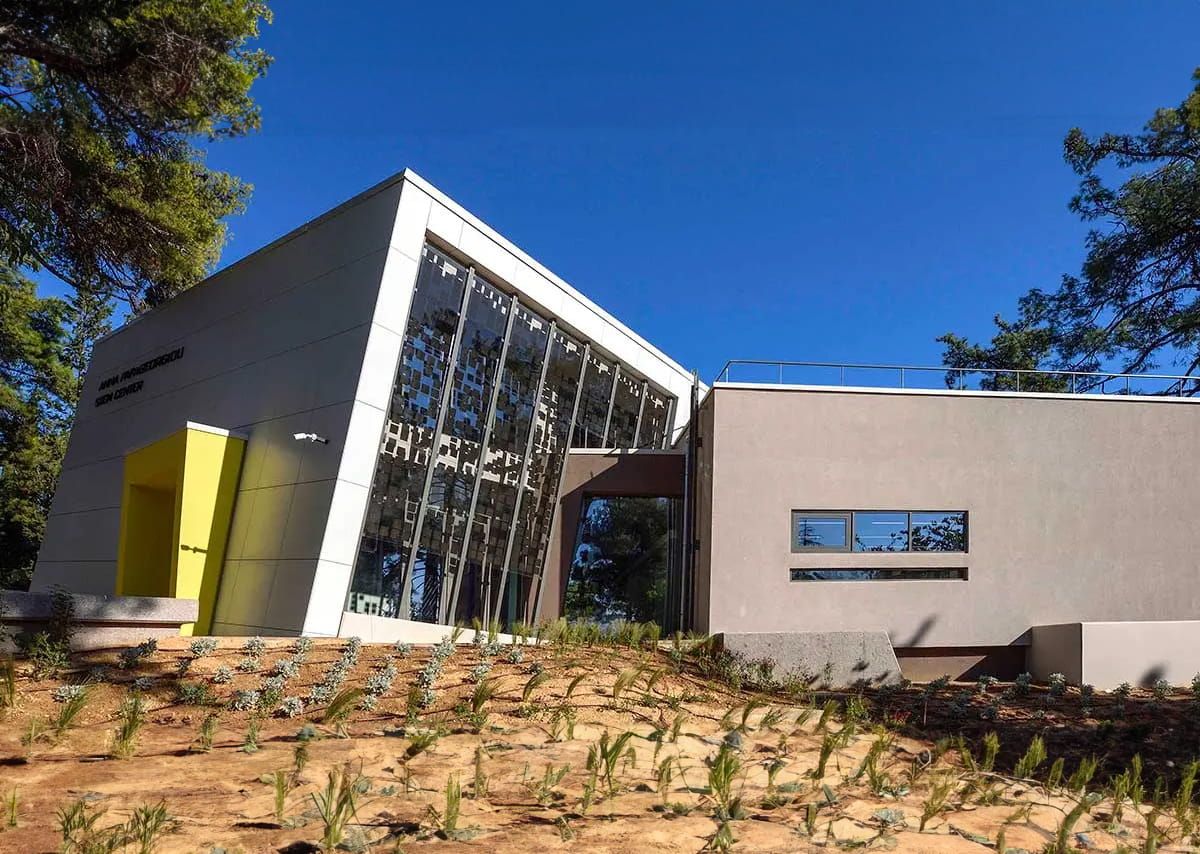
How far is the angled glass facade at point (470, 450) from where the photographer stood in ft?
45.4

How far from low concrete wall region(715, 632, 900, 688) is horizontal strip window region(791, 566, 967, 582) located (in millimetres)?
1532

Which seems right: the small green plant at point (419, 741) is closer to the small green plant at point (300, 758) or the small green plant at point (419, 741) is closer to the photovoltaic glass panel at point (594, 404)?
the small green plant at point (300, 758)

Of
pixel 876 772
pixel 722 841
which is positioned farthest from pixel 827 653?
pixel 722 841

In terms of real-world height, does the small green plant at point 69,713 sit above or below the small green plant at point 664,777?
below

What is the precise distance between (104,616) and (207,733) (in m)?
3.00

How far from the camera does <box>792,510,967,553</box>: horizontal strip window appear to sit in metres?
13.3

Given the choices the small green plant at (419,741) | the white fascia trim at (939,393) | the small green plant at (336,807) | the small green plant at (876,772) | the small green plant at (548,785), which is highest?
the white fascia trim at (939,393)

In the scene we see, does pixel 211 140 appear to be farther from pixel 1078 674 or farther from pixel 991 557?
pixel 1078 674

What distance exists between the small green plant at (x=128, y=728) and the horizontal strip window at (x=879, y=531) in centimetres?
927

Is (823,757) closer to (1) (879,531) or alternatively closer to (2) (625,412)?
(1) (879,531)

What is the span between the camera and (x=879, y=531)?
44.0 feet

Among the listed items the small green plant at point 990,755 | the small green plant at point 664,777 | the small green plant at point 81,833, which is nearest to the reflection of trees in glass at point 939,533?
the small green plant at point 990,755

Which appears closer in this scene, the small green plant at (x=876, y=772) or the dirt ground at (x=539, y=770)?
the dirt ground at (x=539, y=770)

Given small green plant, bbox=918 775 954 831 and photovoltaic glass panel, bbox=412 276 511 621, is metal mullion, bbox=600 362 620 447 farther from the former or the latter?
small green plant, bbox=918 775 954 831
